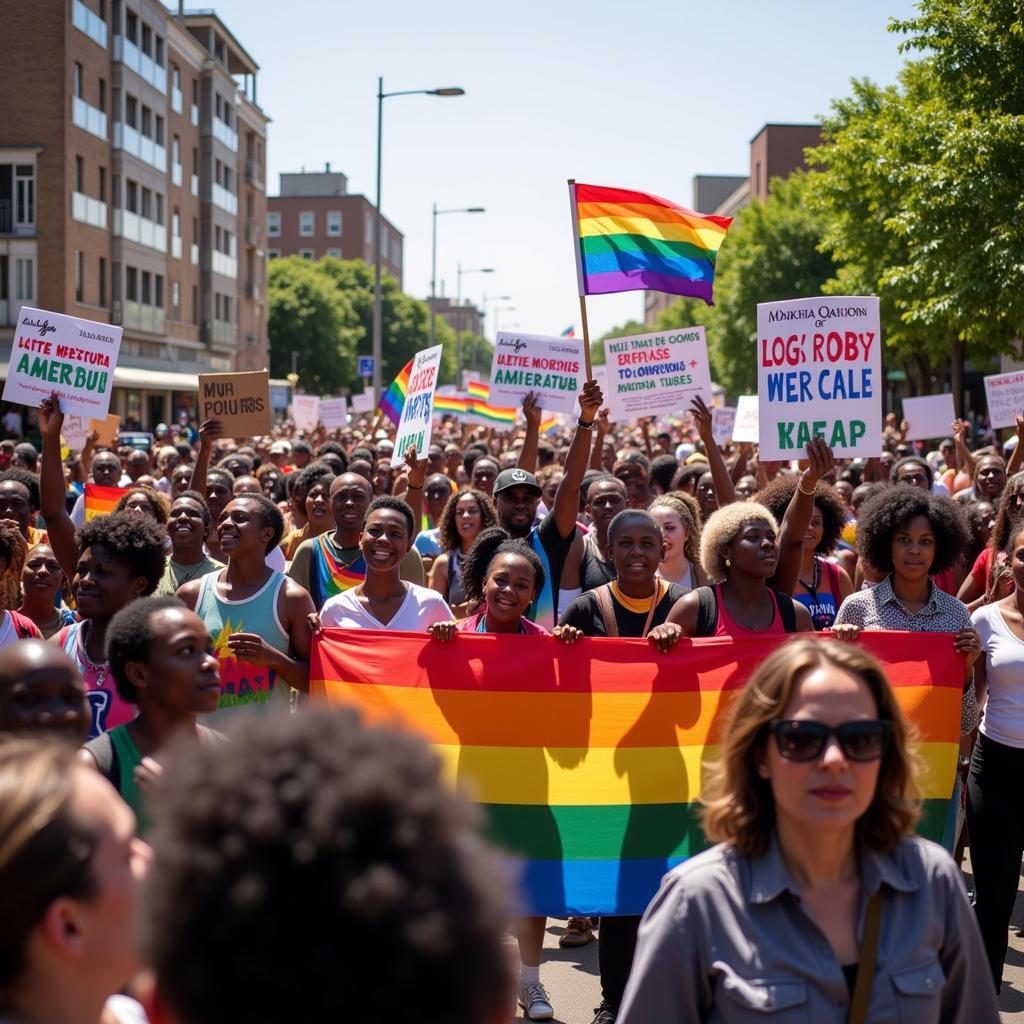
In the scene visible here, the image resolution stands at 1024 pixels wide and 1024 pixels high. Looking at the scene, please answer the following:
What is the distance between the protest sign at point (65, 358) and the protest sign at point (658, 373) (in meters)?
4.34

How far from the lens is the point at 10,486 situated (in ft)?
22.9

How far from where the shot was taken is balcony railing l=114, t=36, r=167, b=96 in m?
46.8

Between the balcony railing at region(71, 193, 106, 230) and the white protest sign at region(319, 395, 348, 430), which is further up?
the balcony railing at region(71, 193, 106, 230)

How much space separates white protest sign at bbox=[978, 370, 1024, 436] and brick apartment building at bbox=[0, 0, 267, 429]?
1349 inches

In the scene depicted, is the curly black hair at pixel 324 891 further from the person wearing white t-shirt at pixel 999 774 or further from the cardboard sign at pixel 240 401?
the cardboard sign at pixel 240 401

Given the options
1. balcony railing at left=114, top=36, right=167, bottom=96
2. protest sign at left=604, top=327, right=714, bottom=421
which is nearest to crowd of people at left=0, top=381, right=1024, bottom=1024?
protest sign at left=604, top=327, right=714, bottom=421

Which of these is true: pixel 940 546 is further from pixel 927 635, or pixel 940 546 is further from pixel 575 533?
pixel 575 533

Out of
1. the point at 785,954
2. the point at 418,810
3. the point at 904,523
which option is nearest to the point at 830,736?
the point at 785,954

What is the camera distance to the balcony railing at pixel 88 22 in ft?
140

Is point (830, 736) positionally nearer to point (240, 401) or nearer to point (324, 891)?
point (324, 891)

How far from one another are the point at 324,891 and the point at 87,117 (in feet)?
155

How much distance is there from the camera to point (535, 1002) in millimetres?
5047

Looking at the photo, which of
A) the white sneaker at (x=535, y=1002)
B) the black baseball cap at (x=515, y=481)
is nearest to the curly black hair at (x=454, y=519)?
the black baseball cap at (x=515, y=481)

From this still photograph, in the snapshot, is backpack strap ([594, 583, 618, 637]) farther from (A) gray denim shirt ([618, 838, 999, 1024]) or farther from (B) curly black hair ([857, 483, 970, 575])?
(A) gray denim shirt ([618, 838, 999, 1024])
